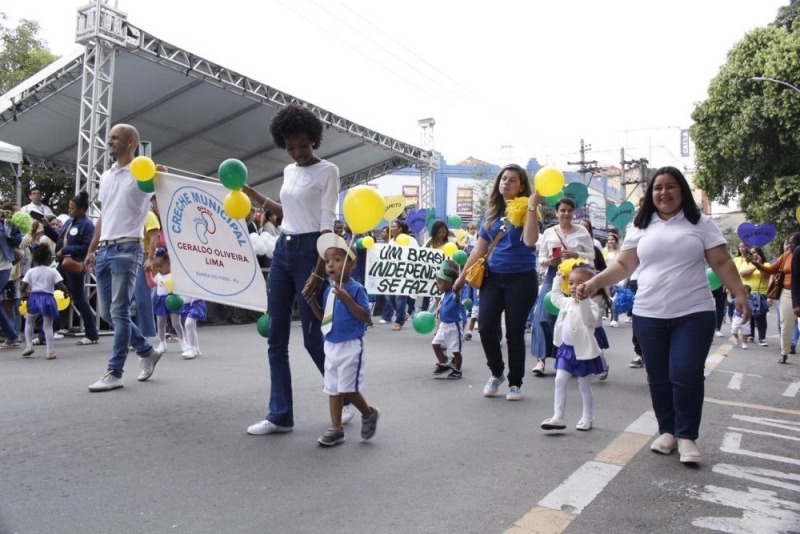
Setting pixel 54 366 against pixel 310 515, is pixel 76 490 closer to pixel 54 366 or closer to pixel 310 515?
pixel 310 515

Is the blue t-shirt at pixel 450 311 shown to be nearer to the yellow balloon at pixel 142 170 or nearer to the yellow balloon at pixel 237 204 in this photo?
the yellow balloon at pixel 237 204

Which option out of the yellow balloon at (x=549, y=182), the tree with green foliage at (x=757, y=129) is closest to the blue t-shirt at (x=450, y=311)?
the yellow balloon at (x=549, y=182)

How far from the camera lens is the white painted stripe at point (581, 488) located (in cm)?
305

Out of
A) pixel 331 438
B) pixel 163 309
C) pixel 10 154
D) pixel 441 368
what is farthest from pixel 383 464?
pixel 10 154

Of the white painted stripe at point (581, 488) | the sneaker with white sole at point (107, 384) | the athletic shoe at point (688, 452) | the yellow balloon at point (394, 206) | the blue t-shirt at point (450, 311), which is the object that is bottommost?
the white painted stripe at point (581, 488)

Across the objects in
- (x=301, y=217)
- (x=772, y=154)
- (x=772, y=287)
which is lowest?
(x=772, y=287)

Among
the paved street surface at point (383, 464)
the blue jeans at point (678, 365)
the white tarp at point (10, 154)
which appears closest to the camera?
the paved street surface at point (383, 464)

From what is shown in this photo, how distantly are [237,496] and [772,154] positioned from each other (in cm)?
2199

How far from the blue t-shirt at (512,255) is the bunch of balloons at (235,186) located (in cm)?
210

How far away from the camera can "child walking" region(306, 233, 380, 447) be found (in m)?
3.89

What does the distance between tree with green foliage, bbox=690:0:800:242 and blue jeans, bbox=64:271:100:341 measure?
1861 centimetres

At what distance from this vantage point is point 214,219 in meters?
4.71

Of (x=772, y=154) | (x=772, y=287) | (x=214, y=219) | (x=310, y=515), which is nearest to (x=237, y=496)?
(x=310, y=515)

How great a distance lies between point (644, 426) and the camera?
15.2 ft
